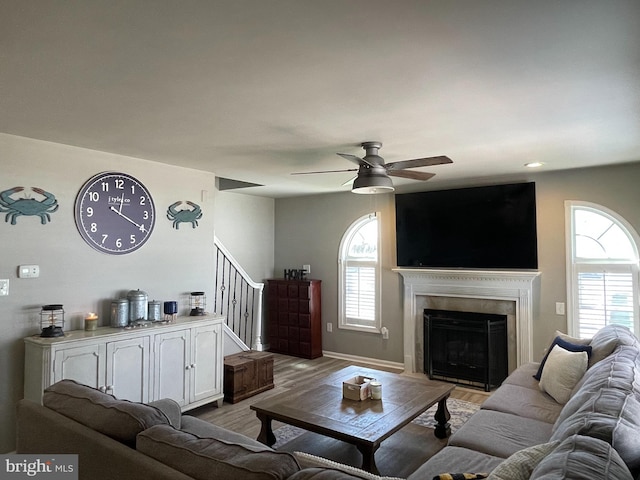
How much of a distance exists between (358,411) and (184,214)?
8.91ft

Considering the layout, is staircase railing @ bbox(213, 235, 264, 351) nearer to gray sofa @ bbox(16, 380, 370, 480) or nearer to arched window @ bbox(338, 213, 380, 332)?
arched window @ bbox(338, 213, 380, 332)

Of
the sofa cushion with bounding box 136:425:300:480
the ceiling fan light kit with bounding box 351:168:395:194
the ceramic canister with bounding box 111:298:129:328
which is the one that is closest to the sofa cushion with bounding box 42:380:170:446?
the sofa cushion with bounding box 136:425:300:480

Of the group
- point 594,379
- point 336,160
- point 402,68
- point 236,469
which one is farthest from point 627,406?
point 336,160

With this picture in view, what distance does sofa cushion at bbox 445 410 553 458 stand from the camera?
8.02ft

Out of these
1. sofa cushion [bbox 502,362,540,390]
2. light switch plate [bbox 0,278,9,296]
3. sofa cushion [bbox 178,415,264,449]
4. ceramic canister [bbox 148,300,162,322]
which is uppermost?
light switch plate [bbox 0,278,9,296]

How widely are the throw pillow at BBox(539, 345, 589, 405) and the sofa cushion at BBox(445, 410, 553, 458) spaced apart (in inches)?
19.2

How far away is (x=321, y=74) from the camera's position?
215 cm

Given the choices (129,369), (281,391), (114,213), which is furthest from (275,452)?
(281,391)

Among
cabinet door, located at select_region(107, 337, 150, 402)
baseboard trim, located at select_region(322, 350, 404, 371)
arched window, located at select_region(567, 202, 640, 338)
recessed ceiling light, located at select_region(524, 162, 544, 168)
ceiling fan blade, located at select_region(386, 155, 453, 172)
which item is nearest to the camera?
ceiling fan blade, located at select_region(386, 155, 453, 172)

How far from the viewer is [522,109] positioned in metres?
2.68

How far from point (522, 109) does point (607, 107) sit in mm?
522

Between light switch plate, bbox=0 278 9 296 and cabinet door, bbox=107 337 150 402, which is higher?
light switch plate, bbox=0 278 9 296

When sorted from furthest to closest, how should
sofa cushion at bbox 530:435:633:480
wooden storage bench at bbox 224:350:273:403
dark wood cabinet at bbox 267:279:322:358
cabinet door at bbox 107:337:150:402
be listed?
dark wood cabinet at bbox 267:279:322:358
wooden storage bench at bbox 224:350:273:403
cabinet door at bbox 107:337:150:402
sofa cushion at bbox 530:435:633:480

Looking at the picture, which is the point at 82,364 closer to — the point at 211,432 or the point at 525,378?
the point at 211,432
